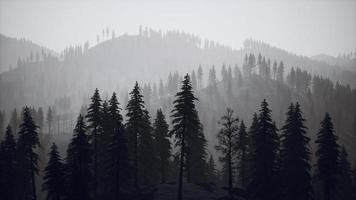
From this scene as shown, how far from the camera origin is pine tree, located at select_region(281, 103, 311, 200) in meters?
39.8

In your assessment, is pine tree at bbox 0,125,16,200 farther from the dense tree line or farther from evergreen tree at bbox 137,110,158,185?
evergreen tree at bbox 137,110,158,185

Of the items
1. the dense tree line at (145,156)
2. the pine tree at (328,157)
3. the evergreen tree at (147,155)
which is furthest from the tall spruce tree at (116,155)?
the pine tree at (328,157)

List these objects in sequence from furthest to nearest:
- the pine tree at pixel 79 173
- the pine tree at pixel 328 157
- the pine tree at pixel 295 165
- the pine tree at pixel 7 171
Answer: the pine tree at pixel 7 171
the pine tree at pixel 328 157
the pine tree at pixel 295 165
the pine tree at pixel 79 173

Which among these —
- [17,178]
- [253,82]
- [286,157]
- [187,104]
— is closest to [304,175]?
[286,157]

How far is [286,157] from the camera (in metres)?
41.8

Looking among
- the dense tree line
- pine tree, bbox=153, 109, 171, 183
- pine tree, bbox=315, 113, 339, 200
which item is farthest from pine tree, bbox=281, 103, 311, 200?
pine tree, bbox=153, 109, 171, 183

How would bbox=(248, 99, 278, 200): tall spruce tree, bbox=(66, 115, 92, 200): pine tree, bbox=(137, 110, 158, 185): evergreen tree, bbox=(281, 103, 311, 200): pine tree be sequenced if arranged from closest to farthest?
bbox=(66, 115, 92, 200): pine tree
bbox=(248, 99, 278, 200): tall spruce tree
bbox=(281, 103, 311, 200): pine tree
bbox=(137, 110, 158, 185): evergreen tree

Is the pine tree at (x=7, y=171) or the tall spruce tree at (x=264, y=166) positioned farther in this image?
the pine tree at (x=7, y=171)

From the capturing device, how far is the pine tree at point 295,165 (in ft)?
131

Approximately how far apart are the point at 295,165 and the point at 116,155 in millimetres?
23328

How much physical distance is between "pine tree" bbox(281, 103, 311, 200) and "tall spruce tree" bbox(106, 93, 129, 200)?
2095 centimetres

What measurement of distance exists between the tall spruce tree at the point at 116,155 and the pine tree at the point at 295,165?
Answer: 21.0m

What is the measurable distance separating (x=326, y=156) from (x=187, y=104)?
66.3 feet

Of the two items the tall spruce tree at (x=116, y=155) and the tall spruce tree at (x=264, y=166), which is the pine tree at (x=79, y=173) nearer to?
the tall spruce tree at (x=116, y=155)
